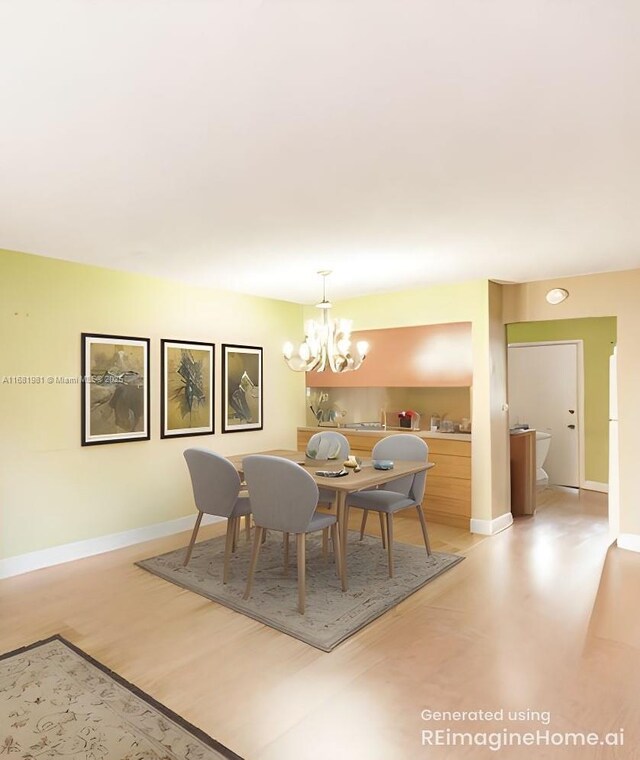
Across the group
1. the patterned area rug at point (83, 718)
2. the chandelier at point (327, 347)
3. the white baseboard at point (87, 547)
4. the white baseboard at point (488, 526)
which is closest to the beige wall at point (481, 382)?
the white baseboard at point (488, 526)

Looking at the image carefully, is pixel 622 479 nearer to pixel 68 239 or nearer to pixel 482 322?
pixel 482 322

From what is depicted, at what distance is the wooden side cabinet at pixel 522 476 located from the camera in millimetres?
5414

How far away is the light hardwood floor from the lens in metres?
2.08

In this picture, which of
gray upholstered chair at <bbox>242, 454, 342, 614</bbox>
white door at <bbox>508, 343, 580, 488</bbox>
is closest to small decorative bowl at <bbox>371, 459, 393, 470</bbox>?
gray upholstered chair at <bbox>242, 454, 342, 614</bbox>

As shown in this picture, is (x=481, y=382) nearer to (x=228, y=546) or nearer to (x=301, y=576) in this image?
(x=301, y=576)

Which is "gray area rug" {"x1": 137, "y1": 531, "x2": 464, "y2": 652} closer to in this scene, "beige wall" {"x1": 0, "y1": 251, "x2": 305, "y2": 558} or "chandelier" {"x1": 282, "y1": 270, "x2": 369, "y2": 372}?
"beige wall" {"x1": 0, "y1": 251, "x2": 305, "y2": 558}

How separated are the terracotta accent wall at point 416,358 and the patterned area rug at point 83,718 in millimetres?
3718

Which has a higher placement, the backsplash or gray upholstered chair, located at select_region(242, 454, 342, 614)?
the backsplash

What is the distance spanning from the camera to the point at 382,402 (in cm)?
623

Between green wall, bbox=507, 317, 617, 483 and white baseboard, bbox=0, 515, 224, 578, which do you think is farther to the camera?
green wall, bbox=507, 317, 617, 483

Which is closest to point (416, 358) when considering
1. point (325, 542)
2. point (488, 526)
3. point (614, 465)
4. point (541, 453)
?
point (488, 526)

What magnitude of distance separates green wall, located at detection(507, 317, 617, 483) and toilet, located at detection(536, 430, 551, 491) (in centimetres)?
47

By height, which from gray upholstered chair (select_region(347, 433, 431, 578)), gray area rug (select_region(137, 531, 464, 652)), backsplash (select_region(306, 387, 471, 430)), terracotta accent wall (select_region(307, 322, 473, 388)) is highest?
terracotta accent wall (select_region(307, 322, 473, 388))

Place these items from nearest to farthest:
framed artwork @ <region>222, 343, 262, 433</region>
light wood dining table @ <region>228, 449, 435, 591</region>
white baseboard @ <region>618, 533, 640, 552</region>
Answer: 1. light wood dining table @ <region>228, 449, 435, 591</region>
2. white baseboard @ <region>618, 533, 640, 552</region>
3. framed artwork @ <region>222, 343, 262, 433</region>
